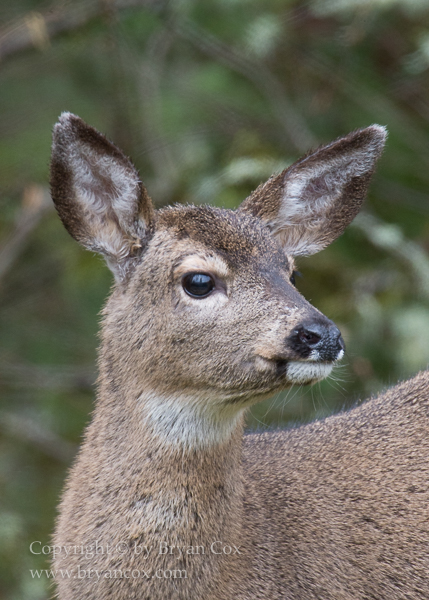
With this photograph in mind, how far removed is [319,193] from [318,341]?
147 cm

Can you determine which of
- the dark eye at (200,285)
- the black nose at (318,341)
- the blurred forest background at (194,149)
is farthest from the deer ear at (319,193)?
the blurred forest background at (194,149)

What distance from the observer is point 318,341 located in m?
3.55

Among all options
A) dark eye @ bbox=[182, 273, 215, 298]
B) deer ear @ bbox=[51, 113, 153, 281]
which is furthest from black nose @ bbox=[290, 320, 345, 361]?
deer ear @ bbox=[51, 113, 153, 281]

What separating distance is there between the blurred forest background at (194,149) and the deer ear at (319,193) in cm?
189

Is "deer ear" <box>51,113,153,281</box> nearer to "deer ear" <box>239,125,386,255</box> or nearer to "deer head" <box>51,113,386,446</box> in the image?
"deer head" <box>51,113,386,446</box>

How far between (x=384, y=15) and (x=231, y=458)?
18.1ft

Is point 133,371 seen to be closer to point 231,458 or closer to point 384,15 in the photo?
point 231,458

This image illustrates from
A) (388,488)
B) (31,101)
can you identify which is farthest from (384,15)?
(388,488)

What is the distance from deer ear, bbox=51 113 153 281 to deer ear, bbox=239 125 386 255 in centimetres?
62

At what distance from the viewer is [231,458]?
4074 millimetres

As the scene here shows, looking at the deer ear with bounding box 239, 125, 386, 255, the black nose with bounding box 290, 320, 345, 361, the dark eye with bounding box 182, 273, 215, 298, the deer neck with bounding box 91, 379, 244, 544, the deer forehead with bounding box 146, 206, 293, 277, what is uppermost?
the deer ear with bounding box 239, 125, 386, 255

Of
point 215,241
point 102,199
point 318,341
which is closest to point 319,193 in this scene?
point 215,241

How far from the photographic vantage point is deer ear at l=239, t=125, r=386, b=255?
15.0ft

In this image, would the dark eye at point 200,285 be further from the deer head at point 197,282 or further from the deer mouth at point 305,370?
the deer mouth at point 305,370
